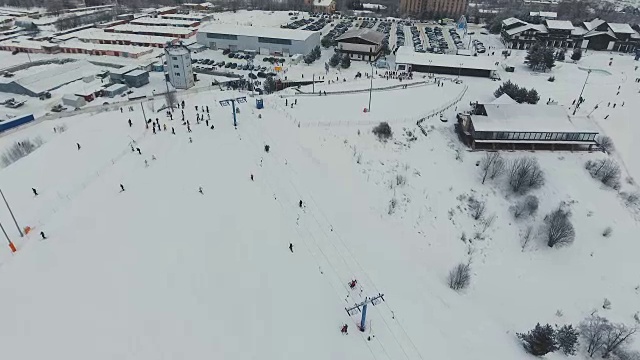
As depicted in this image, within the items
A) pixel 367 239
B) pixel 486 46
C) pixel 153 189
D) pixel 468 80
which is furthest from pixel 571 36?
pixel 153 189

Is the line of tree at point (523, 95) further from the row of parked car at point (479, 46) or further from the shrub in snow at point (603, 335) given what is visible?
the shrub in snow at point (603, 335)

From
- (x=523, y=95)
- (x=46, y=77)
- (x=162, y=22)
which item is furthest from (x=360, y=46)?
(x=162, y=22)

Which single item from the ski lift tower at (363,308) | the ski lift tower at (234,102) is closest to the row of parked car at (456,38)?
the ski lift tower at (234,102)

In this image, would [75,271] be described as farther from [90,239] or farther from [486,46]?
[486,46]

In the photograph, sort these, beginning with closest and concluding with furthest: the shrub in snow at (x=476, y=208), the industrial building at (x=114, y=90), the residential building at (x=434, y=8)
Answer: the shrub in snow at (x=476, y=208), the industrial building at (x=114, y=90), the residential building at (x=434, y=8)

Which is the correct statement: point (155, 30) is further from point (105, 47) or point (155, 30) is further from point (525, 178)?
point (525, 178)

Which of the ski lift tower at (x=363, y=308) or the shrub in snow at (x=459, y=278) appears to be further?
the shrub in snow at (x=459, y=278)

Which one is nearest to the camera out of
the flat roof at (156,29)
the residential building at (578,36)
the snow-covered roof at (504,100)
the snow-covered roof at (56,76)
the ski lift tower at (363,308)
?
the ski lift tower at (363,308)
